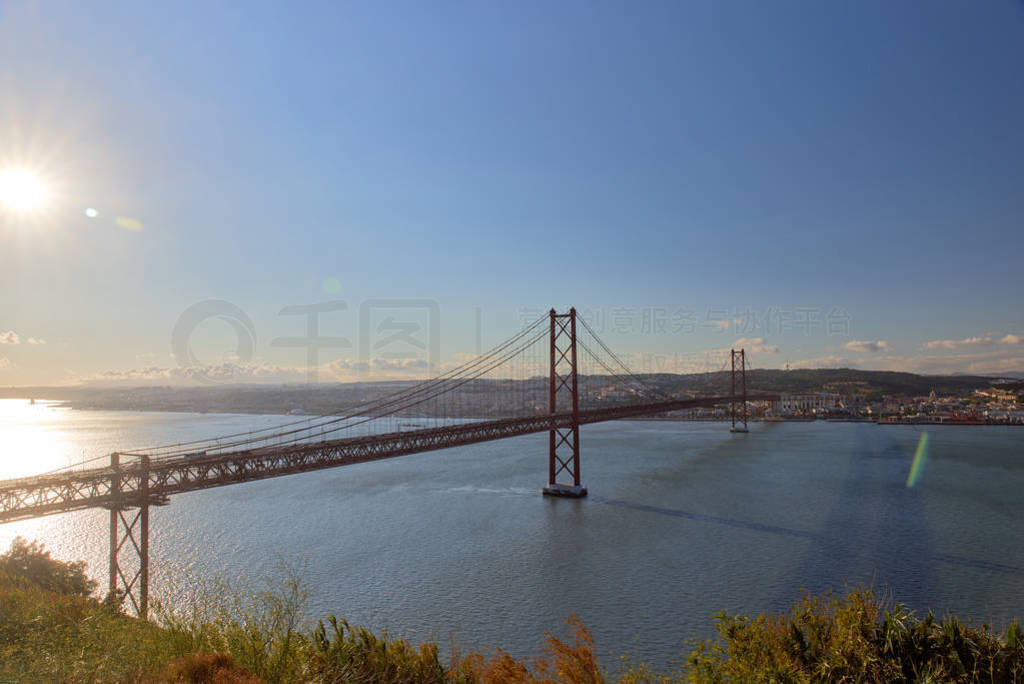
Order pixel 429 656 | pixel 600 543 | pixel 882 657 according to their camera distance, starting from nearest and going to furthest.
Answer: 1. pixel 882 657
2. pixel 429 656
3. pixel 600 543

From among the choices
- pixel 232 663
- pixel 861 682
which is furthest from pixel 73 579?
pixel 861 682

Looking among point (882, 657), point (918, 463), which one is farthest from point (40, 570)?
point (918, 463)

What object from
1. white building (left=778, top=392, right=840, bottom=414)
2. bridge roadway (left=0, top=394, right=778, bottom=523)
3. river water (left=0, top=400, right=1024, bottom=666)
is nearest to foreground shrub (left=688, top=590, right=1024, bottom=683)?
river water (left=0, top=400, right=1024, bottom=666)

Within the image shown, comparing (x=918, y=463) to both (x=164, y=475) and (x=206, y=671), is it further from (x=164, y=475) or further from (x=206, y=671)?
(x=206, y=671)

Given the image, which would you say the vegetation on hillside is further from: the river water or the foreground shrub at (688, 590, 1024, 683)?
the river water

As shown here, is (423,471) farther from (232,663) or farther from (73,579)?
(232,663)

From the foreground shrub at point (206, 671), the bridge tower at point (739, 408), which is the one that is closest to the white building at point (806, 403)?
the bridge tower at point (739, 408)
